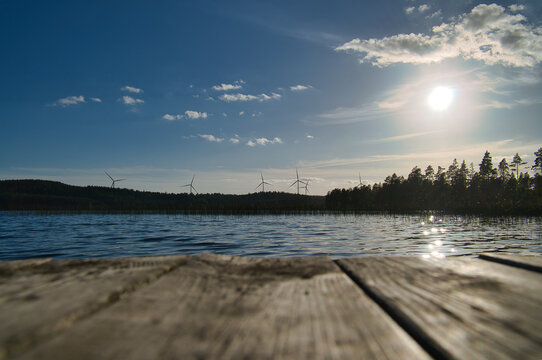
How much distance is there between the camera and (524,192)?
89.5 meters

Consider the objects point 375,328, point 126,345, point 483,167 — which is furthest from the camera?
point 483,167

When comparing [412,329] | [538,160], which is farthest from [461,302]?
[538,160]

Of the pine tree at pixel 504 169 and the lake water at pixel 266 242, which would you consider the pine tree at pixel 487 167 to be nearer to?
the pine tree at pixel 504 169

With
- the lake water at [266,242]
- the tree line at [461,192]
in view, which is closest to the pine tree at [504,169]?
the tree line at [461,192]

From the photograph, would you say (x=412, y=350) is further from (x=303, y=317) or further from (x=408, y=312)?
(x=303, y=317)

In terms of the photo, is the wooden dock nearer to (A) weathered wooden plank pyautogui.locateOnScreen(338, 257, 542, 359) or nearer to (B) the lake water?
(A) weathered wooden plank pyautogui.locateOnScreen(338, 257, 542, 359)

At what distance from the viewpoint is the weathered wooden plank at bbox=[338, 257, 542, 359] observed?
997 mm

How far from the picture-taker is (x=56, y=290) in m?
1.44

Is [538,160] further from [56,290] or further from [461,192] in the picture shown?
[56,290]

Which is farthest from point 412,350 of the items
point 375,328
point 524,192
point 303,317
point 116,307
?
Result: point 524,192

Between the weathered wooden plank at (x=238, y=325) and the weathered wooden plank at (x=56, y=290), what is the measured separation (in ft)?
0.23

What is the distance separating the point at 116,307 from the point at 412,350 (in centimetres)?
112

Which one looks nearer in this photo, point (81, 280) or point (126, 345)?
point (126, 345)

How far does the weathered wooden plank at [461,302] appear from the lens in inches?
39.2
